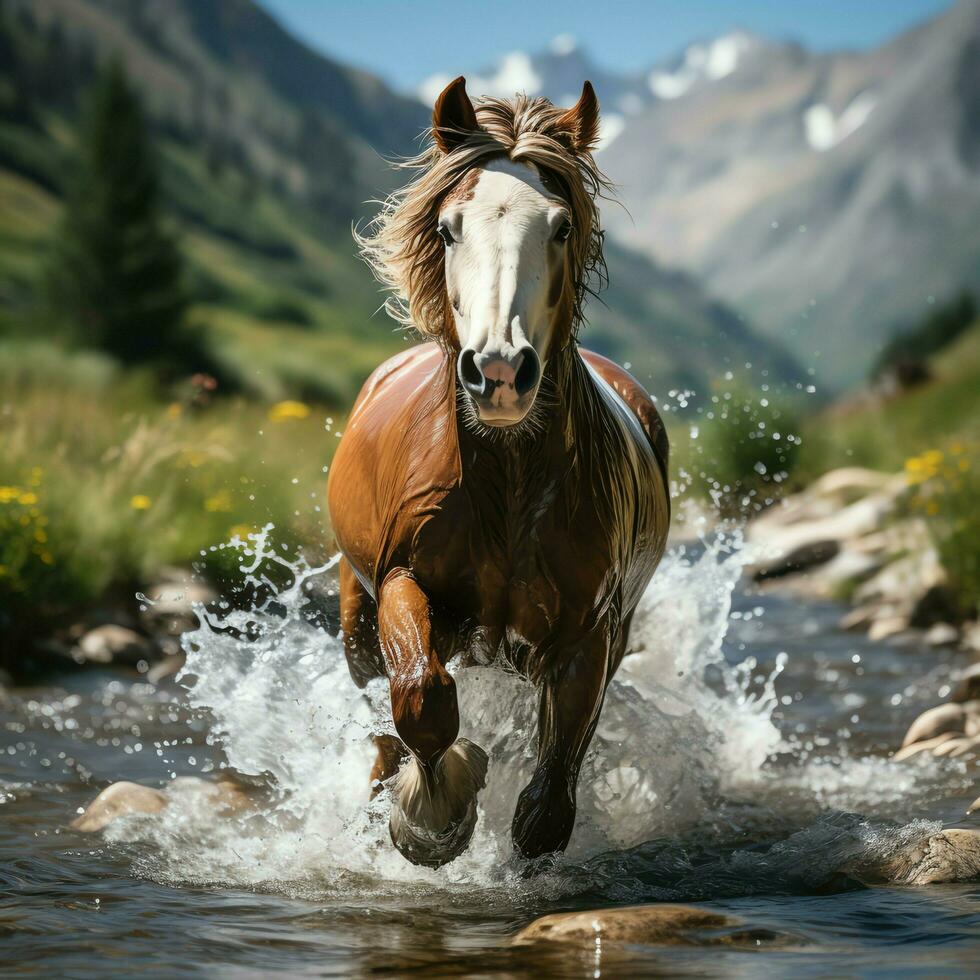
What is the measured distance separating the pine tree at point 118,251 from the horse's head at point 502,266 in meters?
21.6

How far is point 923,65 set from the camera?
185 feet

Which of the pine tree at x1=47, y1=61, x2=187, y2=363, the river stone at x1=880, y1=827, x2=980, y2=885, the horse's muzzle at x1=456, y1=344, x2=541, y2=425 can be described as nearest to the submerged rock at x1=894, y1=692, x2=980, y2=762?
the river stone at x1=880, y1=827, x2=980, y2=885

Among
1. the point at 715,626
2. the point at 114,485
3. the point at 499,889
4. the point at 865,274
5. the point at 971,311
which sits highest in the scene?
the point at 865,274

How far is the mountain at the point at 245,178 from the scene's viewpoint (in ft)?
107

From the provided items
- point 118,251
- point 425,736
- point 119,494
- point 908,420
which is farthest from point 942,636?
point 118,251

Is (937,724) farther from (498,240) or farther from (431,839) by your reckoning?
(498,240)

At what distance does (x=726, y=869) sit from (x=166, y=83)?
5276cm

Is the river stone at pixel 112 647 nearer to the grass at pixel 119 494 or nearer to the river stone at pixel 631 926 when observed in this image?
the grass at pixel 119 494

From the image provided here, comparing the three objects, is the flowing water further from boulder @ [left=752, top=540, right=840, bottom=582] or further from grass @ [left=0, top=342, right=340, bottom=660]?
boulder @ [left=752, top=540, right=840, bottom=582]

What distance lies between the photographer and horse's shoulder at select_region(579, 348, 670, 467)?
5062mm

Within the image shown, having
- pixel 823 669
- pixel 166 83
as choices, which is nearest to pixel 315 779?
pixel 823 669

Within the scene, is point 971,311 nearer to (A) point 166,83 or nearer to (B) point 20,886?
(B) point 20,886

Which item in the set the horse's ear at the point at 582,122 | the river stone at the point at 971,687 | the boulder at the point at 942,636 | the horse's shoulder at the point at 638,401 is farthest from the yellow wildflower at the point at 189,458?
the horse's ear at the point at 582,122

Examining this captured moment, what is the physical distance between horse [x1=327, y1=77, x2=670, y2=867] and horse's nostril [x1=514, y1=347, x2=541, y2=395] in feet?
0.39
